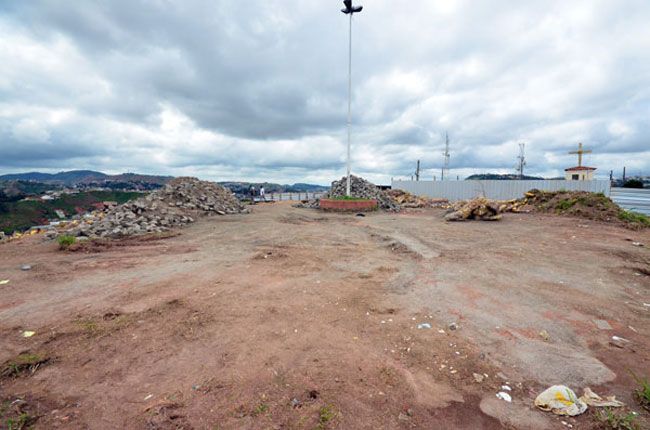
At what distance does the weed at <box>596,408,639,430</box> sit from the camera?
6.67 feet

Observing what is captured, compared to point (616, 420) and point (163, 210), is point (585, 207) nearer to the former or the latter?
point (616, 420)

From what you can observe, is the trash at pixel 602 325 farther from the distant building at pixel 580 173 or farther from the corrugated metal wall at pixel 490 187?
the distant building at pixel 580 173

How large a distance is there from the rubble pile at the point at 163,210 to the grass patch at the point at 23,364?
285 inches

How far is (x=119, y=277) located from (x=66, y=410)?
3.65 metres

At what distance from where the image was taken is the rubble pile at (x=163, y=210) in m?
9.62

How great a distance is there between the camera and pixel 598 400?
90.4 inches

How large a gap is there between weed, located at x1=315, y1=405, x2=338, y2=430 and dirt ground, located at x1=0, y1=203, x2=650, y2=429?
0.04 ft

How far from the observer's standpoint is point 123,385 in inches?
99.2

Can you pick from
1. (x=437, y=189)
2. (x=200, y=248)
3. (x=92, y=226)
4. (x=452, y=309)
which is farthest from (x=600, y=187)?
(x=92, y=226)

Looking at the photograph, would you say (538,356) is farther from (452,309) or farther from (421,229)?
(421,229)

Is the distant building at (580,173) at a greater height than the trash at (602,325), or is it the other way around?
the distant building at (580,173)

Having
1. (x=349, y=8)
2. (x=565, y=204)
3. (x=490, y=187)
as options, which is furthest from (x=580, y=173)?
(x=349, y=8)

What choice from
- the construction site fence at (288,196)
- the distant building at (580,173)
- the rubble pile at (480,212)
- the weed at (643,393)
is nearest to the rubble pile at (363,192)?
the rubble pile at (480,212)

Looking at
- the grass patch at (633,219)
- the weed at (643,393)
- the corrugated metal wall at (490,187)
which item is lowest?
the weed at (643,393)
